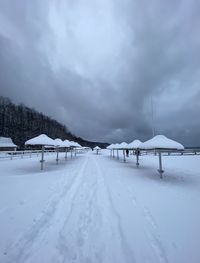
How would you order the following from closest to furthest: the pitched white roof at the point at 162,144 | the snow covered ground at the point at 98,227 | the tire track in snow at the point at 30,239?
the tire track in snow at the point at 30,239 < the snow covered ground at the point at 98,227 < the pitched white roof at the point at 162,144

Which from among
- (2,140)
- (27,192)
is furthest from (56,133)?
(27,192)

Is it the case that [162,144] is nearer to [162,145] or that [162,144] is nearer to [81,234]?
[162,145]

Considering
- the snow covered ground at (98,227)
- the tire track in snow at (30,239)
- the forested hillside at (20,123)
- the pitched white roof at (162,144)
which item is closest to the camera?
the tire track in snow at (30,239)

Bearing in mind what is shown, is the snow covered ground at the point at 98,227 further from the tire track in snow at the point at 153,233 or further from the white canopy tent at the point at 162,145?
the white canopy tent at the point at 162,145

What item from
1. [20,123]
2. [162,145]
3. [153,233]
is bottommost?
[153,233]

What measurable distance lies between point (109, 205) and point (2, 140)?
202 ft

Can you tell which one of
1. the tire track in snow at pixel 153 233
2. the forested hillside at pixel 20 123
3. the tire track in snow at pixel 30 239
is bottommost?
the tire track in snow at pixel 153 233

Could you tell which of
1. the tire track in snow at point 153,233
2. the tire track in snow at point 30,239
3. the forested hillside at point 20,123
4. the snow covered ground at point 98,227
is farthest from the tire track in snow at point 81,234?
the forested hillside at point 20,123

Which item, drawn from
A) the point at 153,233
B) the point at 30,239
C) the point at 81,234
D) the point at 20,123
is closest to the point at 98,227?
the point at 81,234

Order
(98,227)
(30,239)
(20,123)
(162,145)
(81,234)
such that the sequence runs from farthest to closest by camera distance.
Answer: (20,123) → (162,145) → (98,227) → (81,234) → (30,239)

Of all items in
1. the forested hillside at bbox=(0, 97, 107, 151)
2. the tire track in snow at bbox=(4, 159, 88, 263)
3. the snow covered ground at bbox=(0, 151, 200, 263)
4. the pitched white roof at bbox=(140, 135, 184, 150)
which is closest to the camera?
the tire track in snow at bbox=(4, 159, 88, 263)

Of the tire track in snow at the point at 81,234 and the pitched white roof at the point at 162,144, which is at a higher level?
the pitched white roof at the point at 162,144

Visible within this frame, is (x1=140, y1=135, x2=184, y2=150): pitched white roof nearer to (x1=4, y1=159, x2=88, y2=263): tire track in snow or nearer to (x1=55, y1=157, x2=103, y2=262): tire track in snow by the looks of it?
(x1=55, y1=157, x2=103, y2=262): tire track in snow

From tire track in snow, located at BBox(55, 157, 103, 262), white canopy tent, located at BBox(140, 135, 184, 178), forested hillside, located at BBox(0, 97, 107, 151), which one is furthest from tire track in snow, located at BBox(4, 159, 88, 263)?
forested hillside, located at BBox(0, 97, 107, 151)
